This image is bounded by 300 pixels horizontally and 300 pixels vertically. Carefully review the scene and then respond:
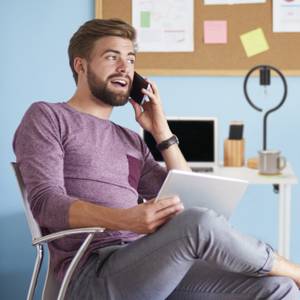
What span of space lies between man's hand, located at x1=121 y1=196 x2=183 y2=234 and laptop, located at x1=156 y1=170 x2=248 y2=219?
0.03 m

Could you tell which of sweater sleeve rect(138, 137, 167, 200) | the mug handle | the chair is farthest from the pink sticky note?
the chair

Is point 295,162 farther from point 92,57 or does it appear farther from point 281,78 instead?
point 92,57

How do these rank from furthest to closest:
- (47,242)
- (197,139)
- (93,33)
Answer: (197,139), (93,33), (47,242)

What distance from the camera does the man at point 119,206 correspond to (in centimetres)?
151

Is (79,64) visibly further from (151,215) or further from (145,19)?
(145,19)

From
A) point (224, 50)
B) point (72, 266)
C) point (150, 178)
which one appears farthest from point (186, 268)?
point (224, 50)

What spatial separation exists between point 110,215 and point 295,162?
1541mm

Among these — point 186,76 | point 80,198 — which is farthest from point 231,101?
point 80,198

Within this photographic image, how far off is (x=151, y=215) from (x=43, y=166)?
1.08 feet

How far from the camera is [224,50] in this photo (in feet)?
9.54

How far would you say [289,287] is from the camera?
1.59m

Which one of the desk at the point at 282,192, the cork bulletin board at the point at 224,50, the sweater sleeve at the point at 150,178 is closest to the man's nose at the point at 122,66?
the sweater sleeve at the point at 150,178

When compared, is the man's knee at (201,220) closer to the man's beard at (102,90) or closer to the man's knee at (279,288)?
the man's knee at (279,288)

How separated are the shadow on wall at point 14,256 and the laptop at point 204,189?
4.92 feet
